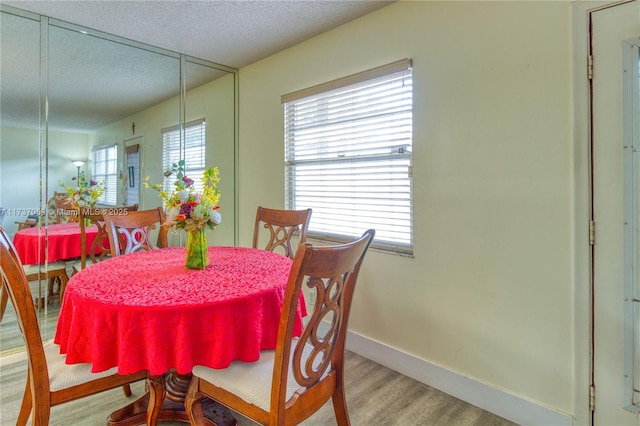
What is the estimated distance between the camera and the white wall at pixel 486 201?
1.63 metres

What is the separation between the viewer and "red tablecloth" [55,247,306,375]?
3.88 ft

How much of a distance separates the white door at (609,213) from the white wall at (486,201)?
10 centimetres

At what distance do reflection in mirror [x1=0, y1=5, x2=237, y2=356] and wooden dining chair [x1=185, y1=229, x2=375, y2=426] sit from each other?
2277mm

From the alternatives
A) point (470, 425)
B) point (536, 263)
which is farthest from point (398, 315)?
point (536, 263)

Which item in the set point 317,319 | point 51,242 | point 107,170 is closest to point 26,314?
point 317,319

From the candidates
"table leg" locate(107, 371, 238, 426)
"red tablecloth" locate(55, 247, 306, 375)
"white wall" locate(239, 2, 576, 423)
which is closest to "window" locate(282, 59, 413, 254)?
"white wall" locate(239, 2, 576, 423)

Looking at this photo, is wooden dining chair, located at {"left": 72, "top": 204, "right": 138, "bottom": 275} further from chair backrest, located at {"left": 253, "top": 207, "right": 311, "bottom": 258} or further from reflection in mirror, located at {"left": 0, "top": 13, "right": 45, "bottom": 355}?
chair backrest, located at {"left": 253, "top": 207, "right": 311, "bottom": 258}

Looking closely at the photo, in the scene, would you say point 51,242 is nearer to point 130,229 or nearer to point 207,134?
point 130,229

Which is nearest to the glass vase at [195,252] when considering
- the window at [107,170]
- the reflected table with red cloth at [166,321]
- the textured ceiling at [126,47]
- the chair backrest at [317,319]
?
the reflected table with red cloth at [166,321]

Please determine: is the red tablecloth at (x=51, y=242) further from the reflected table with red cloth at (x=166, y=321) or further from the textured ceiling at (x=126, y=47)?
the reflected table with red cloth at (x=166, y=321)

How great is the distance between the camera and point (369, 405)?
1880 millimetres

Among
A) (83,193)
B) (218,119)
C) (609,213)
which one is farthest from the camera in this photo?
(218,119)

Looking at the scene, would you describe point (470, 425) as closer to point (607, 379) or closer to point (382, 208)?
point (607, 379)

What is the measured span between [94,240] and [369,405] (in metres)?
2.43
